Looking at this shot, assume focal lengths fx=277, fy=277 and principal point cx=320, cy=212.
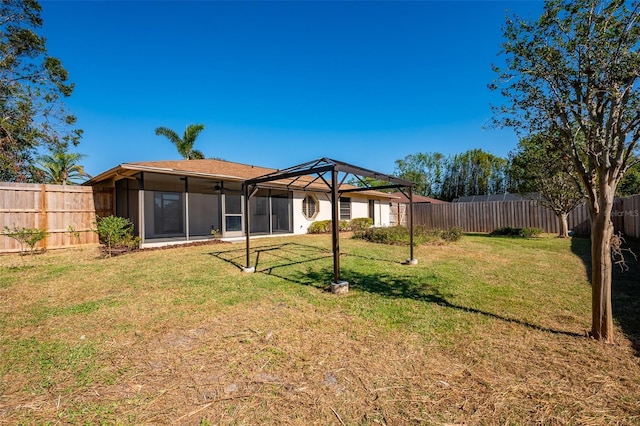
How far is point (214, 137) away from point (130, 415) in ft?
75.6

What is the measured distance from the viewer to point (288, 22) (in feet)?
33.4

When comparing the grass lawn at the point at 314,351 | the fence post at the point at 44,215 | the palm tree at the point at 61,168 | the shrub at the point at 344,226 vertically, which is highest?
the palm tree at the point at 61,168

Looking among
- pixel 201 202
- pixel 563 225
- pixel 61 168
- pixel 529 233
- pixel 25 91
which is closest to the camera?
pixel 563 225

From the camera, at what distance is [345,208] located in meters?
17.1

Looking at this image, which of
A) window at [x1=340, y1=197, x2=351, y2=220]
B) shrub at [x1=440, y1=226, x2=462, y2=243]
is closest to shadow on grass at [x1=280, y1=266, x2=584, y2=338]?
shrub at [x1=440, y1=226, x2=462, y2=243]

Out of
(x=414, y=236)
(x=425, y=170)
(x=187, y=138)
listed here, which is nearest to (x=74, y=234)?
(x=414, y=236)

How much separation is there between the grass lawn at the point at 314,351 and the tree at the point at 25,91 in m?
11.1

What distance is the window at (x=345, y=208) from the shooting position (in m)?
→ 16.9

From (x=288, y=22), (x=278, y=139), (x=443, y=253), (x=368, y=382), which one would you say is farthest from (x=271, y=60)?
(x=368, y=382)

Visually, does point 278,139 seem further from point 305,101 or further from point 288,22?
point 288,22

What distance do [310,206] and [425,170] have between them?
31.2m

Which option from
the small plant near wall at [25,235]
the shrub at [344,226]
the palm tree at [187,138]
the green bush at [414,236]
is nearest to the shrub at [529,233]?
the green bush at [414,236]

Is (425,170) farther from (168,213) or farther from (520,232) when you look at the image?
(168,213)

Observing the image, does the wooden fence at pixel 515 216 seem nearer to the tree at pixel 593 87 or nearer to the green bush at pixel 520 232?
the green bush at pixel 520 232
